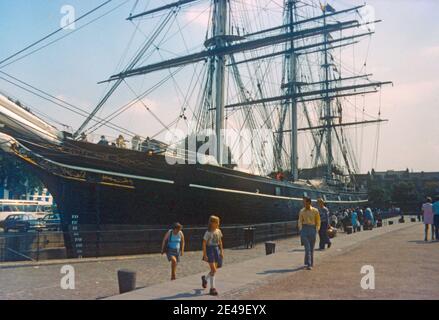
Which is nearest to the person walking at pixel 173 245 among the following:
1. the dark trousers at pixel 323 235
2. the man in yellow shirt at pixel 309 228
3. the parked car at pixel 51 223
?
the man in yellow shirt at pixel 309 228

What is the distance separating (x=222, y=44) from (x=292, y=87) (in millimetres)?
15806

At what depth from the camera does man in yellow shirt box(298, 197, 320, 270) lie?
32.6ft

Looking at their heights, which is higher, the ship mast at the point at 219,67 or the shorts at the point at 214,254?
the ship mast at the point at 219,67

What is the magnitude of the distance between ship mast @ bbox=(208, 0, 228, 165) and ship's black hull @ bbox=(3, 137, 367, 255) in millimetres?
3103

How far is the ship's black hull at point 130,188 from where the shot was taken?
14.6 metres

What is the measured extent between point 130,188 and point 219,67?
1124 cm

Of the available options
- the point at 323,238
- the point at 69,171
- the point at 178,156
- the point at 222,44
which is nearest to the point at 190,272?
the point at 323,238

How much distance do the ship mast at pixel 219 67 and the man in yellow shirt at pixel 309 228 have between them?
1248cm

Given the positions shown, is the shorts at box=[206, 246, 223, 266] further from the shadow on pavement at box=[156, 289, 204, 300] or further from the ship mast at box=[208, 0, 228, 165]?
the ship mast at box=[208, 0, 228, 165]

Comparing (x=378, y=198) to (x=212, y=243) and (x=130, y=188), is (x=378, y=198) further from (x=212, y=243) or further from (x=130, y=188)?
(x=212, y=243)

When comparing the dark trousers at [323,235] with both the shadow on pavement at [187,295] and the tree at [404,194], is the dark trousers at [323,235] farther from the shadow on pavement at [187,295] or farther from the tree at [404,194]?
the tree at [404,194]

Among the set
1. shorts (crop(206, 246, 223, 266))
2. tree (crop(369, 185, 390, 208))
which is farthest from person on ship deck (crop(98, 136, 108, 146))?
tree (crop(369, 185, 390, 208))

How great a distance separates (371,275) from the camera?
27.0 feet
